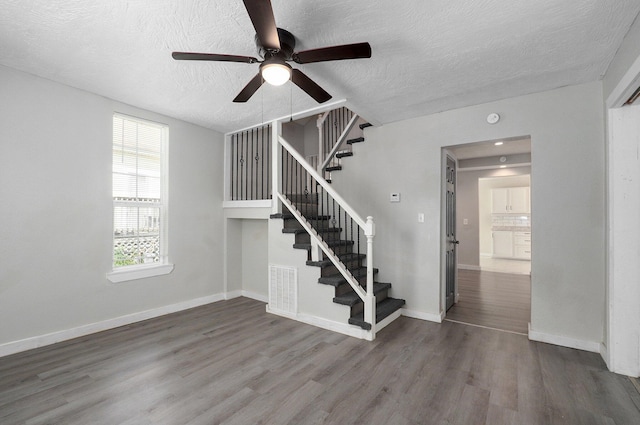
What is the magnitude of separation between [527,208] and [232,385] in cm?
→ 899

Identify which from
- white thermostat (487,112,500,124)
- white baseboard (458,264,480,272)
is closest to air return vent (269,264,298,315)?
white thermostat (487,112,500,124)

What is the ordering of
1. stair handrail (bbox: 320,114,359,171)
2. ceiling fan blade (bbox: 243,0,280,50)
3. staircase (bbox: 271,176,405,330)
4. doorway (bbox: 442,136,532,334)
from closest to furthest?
ceiling fan blade (bbox: 243,0,280,50) < staircase (bbox: 271,176,405,330) < doorway (bbox: 442,136,532,334) < stair handrail (bbox: 320,114,359,171)

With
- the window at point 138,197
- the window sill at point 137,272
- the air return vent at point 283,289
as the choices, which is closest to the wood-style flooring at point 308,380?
the air return vent at point 283,289

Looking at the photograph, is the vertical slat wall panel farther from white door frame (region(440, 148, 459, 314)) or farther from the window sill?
white door frame (region(440, 148, 459, 314))

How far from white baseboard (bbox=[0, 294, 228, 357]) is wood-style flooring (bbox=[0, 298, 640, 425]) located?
0.30ft

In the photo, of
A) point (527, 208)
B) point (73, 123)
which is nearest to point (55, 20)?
point (73, 123)

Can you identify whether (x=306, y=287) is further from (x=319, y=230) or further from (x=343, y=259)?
(x=319, y=230)

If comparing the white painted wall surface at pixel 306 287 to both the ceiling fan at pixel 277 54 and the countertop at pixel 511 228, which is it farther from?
the countertop at pixel 511 228

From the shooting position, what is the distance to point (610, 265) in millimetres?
2449

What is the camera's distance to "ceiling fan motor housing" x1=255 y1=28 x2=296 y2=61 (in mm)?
1979

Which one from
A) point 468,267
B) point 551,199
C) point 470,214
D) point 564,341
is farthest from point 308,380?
point 470,214

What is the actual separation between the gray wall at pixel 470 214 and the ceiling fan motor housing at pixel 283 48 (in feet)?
21.7

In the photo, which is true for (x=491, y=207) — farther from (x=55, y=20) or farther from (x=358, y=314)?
(x=55, y=20)

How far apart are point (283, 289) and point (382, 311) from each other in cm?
130
